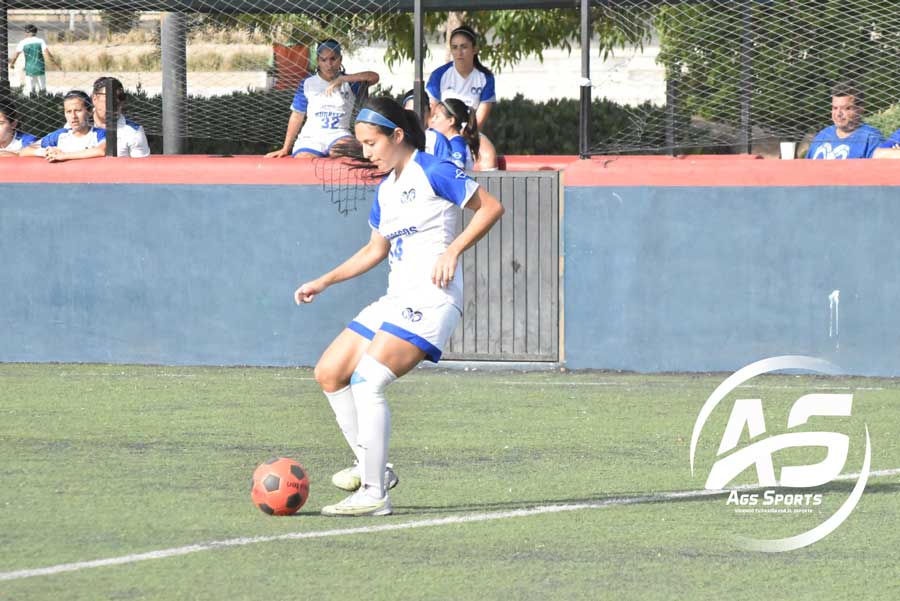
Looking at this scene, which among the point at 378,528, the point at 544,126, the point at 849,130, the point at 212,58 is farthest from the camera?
the point at 544,126

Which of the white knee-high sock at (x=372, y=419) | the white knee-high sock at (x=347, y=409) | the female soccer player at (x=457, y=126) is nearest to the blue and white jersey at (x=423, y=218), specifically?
the white knee-high sock at (x=372, y=419)

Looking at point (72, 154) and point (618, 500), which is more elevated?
point (72, 154)

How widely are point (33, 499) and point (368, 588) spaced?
2.35 meters

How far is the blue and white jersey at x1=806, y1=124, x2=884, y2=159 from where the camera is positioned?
478 inches

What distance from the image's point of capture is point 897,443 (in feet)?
30.8

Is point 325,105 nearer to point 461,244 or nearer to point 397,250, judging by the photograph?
point 397,250

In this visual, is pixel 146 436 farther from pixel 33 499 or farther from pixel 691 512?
pixel 691 512

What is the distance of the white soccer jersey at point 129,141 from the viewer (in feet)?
44.3

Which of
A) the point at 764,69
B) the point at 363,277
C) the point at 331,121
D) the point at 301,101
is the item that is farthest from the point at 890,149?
the point at 301,101

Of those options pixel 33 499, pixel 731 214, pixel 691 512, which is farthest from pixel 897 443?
pixel 33 499

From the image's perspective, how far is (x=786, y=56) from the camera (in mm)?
13125

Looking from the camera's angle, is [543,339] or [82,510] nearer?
[82,510]

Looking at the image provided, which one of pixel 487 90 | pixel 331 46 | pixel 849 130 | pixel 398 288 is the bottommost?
pixel 398 288

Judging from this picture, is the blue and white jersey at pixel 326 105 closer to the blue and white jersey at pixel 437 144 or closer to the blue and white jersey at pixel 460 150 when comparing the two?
the blue and white jersey at pixel 460 150
